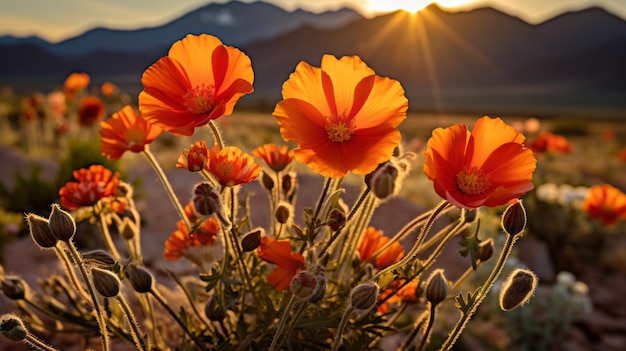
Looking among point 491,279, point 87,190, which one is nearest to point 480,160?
point 491,279

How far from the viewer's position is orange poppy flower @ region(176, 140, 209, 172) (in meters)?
1.40

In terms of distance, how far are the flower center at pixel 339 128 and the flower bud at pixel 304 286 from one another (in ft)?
1.16

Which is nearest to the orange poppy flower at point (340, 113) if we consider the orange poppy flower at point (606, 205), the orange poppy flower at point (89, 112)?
the orange poppy flower at point (606, 205)

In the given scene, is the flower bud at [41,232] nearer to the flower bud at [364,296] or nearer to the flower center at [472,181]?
the flower bud at [364,296]

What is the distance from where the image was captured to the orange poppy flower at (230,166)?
141 cm

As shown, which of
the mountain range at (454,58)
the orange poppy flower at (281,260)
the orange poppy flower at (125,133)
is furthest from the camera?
the mountain range at (454,58)

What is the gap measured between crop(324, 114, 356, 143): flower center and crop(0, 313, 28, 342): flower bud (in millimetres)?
917

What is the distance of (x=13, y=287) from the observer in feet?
6.13

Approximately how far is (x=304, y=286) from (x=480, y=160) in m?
0.57

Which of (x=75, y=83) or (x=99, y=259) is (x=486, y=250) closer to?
(x=99, y=259)

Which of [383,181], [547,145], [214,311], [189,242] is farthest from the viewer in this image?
[547,145]

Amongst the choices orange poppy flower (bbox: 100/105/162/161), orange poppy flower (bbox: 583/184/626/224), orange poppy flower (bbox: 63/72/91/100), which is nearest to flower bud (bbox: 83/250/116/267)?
orange poppy flower (bbox: 100/105/162/161)

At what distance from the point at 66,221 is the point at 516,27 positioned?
138m

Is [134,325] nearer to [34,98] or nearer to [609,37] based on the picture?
[34,98]
